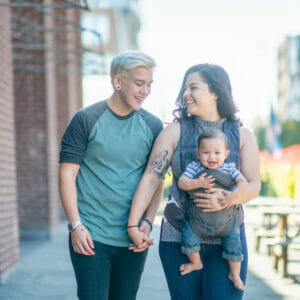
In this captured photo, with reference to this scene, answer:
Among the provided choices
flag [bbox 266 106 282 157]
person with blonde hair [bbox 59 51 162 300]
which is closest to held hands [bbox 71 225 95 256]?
person with blonde hair [bbox 59 51 162 300]

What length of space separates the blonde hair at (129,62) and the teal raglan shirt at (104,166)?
231mm

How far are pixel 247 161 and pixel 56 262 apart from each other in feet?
17.3

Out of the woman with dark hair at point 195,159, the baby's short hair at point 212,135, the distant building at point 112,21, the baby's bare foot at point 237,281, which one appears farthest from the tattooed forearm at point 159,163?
the distant building at point 112,21

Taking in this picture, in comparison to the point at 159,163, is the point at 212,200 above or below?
below

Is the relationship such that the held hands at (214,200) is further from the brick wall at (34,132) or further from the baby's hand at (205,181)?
the brick wall at (34,132)

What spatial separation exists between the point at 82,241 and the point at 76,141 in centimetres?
54

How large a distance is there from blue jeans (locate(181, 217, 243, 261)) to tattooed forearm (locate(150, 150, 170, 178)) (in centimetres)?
35

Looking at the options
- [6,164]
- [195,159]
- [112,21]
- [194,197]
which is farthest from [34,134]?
[112,21]

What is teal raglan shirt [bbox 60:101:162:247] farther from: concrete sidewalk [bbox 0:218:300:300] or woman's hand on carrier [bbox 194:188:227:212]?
concrete sidewalk [bbox 0:218:300:300]

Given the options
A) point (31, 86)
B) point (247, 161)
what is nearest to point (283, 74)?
point (31, 86)

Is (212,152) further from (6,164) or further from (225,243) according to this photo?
(6,164)

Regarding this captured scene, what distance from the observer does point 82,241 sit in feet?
8.83

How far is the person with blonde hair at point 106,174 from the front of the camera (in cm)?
274

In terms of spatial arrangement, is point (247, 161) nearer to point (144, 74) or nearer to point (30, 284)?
point (144, 74)
